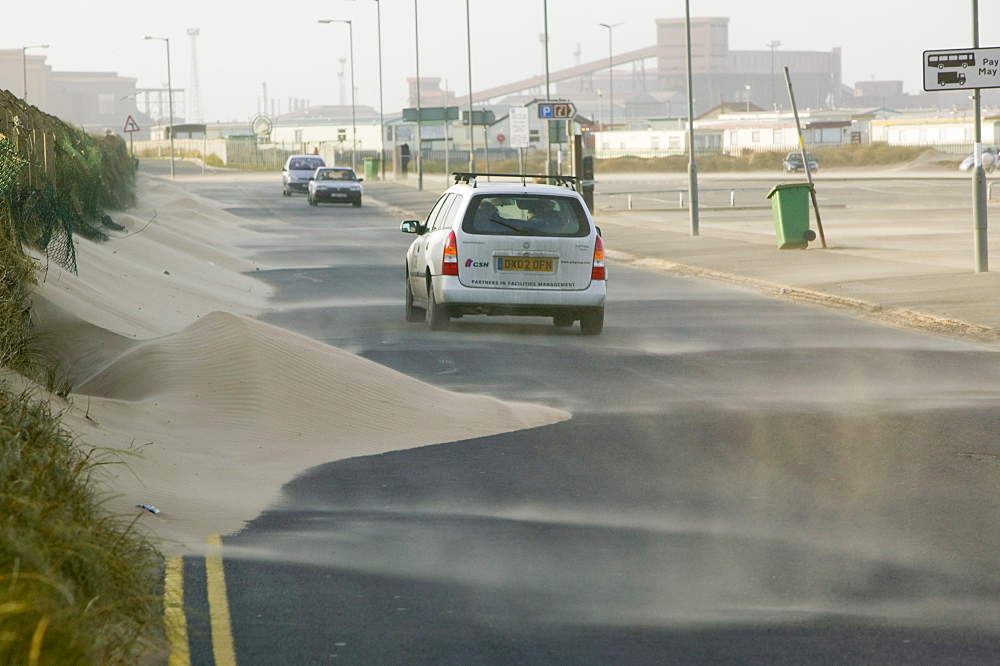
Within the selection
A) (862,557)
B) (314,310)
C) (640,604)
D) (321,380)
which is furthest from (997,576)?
(314,310)

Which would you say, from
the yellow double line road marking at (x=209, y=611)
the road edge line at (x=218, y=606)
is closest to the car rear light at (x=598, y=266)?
the road edge line at (x=218, y=606)

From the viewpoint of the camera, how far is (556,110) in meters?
35.7

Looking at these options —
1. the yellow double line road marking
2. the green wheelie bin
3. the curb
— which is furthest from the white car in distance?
the yellow double line road marking

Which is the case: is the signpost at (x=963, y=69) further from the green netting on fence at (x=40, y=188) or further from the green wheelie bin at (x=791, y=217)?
the green netting on fence at (x=40, y=188)

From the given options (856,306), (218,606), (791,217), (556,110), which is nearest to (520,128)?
(556,110)

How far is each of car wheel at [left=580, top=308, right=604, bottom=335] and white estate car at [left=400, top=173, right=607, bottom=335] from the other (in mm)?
11

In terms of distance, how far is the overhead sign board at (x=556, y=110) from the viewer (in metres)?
35.7

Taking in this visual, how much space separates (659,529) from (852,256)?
19.1 metres

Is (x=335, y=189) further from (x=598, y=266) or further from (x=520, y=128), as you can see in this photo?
(x=598, y=266)

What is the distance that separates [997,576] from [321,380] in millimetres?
5839

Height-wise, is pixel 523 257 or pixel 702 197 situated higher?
pixel 702 197

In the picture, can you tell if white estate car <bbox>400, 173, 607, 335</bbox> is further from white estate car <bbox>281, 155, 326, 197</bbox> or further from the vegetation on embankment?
white estate car <bbox>281, 155, 326, 197</bbox>

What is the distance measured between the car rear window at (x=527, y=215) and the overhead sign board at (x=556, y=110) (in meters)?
19.8

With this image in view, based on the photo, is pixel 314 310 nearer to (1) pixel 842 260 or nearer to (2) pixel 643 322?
(2) pixel 643 322
